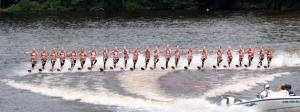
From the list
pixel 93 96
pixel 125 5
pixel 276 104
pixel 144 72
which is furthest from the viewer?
pixel 125 5

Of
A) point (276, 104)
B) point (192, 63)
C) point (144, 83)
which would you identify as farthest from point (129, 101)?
point (192, 63)

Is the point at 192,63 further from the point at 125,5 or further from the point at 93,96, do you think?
the point at 125,5

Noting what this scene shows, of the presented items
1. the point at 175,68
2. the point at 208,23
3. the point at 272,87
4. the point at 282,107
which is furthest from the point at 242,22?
the point at 282,107

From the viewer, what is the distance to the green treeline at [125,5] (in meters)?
121

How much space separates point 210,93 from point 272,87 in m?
4.83

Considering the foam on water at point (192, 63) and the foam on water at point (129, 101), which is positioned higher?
the foam on water at point (192, 63)

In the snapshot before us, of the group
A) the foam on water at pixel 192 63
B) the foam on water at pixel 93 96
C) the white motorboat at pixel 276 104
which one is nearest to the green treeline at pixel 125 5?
the foam on water at pixel 192 63

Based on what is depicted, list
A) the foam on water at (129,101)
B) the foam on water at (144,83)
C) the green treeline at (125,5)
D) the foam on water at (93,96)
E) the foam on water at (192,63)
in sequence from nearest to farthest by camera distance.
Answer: the foam on water at (129,101)
the foam on water at (93,96)
the foam on water at (144,83)
the foam on water at (192,63)
the green treeline at (125,5)

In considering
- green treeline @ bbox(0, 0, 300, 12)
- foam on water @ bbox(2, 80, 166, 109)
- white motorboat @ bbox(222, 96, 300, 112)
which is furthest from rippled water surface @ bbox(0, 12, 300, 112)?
green treeline @ bbox(0, 0, 300, 12)

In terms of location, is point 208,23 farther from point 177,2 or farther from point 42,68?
point 42,68

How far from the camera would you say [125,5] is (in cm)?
12281

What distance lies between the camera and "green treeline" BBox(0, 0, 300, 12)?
121 m

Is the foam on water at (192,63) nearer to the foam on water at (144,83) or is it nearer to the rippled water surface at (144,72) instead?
the rippled water surface at (144,72)

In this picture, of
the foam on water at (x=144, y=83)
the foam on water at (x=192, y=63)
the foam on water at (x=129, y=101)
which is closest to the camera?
the foam on water at (x=129, y=101)
